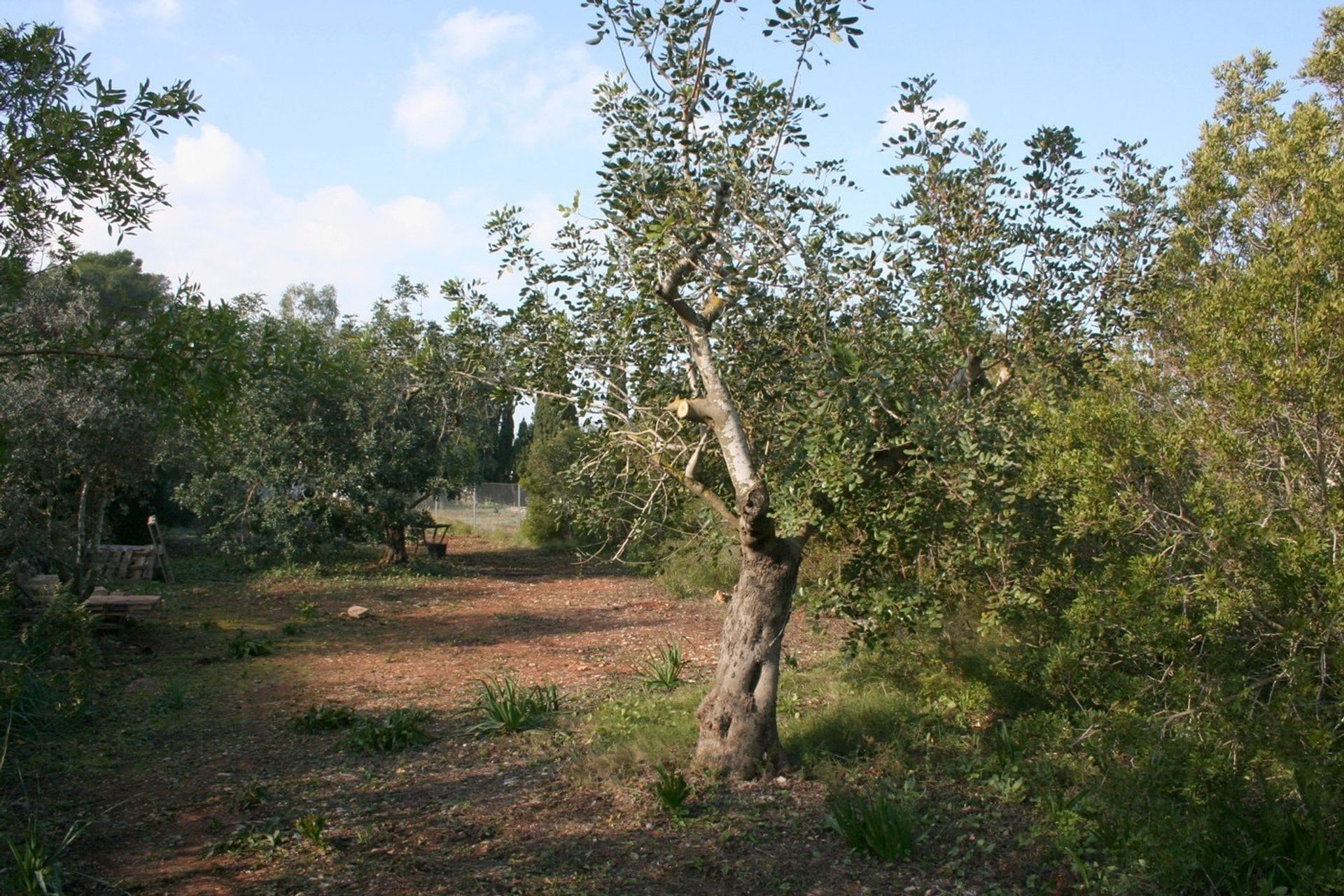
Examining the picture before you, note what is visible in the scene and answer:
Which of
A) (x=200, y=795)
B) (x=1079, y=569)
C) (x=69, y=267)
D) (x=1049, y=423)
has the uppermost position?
(x=69, y=267)

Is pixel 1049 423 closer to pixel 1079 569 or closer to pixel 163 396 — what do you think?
pixel 1079 569

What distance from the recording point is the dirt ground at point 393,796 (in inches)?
198

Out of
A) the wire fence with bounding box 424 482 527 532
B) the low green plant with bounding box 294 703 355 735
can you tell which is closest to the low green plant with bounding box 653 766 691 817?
the low green plant with bounding box 294 703 355 735

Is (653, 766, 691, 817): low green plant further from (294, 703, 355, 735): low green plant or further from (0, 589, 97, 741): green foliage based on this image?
(0, 589, 97, 741): green foliage

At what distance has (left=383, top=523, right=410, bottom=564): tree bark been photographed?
1995 cm

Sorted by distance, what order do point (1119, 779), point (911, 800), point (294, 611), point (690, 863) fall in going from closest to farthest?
point (1119, 779) → point (690, 863) → point (911, 800) → point (294, 611)

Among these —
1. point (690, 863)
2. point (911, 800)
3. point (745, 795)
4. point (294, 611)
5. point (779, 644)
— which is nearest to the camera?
point (690, 863)

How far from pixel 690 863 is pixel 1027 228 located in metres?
4.21

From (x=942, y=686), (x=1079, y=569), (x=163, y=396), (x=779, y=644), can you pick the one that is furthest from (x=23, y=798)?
(x=1079, y=569)

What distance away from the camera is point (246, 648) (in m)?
11.1

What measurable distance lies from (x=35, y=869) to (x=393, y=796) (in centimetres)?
208

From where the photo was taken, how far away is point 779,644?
20.7ft

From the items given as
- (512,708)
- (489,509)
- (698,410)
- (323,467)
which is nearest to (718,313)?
(698,410)

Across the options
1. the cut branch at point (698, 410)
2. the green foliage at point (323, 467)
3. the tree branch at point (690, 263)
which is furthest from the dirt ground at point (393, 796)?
the green foliage at point (323, 467)
